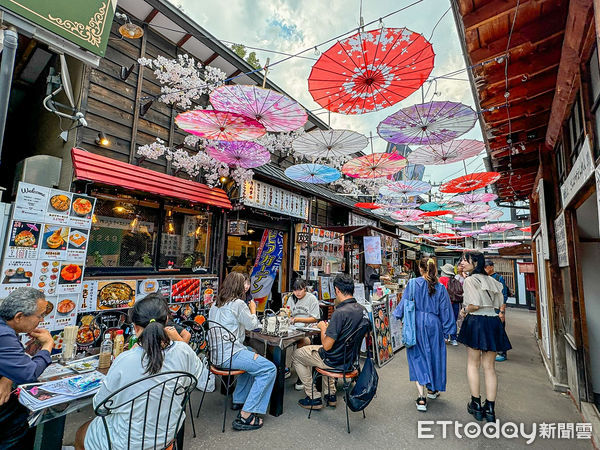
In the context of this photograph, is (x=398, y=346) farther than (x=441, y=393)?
Yes

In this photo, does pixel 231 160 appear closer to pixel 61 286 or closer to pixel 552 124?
pixel 61 286

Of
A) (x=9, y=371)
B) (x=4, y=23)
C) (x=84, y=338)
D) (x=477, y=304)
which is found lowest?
(x=84, y=338)

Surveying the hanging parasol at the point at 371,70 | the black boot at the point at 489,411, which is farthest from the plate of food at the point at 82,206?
the black boot at the point at 489,411

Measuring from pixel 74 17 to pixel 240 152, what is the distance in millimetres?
3121

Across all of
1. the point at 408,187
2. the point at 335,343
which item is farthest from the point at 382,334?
the point at 408,187

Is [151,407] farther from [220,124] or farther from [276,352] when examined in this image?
[220,124]

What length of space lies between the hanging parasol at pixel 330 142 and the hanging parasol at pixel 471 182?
9.59ft

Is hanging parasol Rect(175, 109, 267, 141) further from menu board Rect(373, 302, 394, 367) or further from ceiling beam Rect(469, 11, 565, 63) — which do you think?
menu board Rect(373, 302, 394, 367)

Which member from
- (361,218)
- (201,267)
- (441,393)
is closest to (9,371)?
(201,267)

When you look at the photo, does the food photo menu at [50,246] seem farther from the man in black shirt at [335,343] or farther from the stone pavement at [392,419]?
the man in black shirt at [335,343]

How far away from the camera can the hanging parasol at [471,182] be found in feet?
22.1

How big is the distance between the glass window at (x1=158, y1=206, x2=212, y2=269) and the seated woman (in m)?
4.20

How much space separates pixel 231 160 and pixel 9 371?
4878mm

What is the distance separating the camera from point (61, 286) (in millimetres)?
4559
